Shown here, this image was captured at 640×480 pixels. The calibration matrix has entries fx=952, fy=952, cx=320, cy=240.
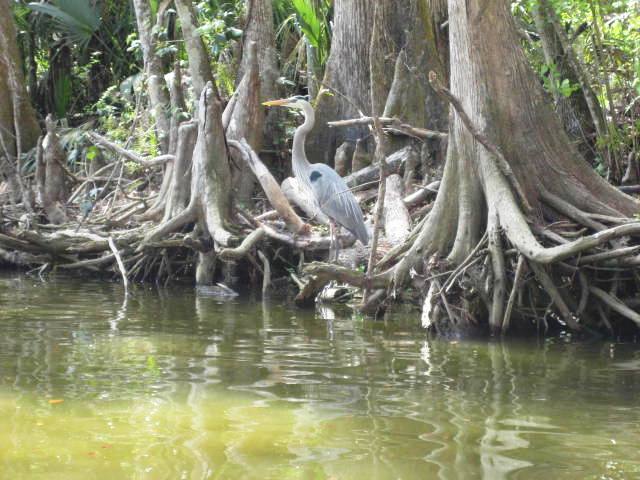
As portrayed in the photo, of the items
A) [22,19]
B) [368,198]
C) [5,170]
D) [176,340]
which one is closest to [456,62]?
[368,198]

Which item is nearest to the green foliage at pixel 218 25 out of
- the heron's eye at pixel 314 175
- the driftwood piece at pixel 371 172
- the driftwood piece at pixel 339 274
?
the driftwood piece at pixel 371 172

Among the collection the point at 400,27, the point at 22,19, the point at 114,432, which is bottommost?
the point at 114,432

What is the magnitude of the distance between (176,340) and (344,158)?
16.7ft

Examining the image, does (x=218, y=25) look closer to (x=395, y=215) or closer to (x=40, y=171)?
(x=40, y=171)

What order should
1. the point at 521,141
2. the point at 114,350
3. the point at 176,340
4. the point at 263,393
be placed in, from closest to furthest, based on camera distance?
the point at 263,393 < the point at 114,350 < the point at 176,340 < the point at 521,141

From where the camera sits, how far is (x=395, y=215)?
32.5 ft

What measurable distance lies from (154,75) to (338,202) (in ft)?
14.1

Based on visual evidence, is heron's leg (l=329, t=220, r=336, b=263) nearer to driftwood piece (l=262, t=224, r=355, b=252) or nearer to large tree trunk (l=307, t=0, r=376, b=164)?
driftwood piece (l=262, t=224, r=355, b=252)

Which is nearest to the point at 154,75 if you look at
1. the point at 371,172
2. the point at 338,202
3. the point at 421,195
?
the point at 371,172

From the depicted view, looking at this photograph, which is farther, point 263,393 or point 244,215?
point 244,215

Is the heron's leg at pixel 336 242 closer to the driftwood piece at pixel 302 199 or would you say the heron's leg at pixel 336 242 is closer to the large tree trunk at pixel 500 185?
the driftwood piece at pixel 302 199

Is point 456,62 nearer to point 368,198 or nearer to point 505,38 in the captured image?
point 505,38

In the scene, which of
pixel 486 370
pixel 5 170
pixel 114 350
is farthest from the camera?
pixel 5 170

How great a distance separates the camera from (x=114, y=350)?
6934mm
